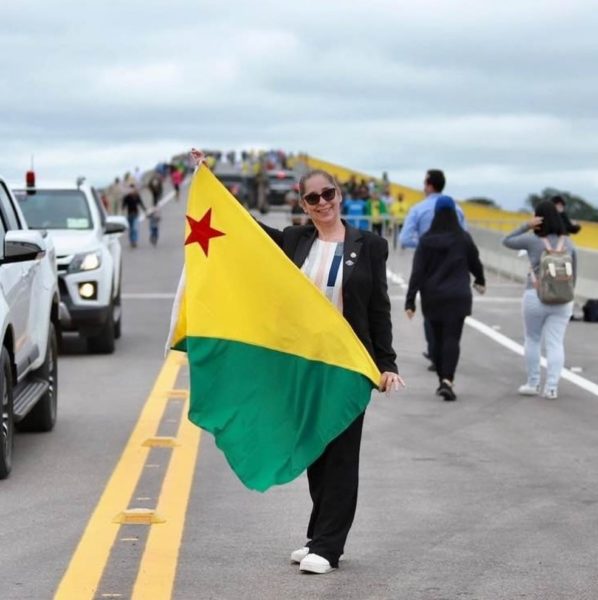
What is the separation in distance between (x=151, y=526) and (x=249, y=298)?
1.59 m

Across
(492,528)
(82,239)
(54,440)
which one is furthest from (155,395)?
(492,528)

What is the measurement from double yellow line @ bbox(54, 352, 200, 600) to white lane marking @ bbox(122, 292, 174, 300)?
16.6 metres

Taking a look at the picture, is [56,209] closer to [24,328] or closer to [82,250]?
[82,250]

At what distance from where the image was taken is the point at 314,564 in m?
8.19

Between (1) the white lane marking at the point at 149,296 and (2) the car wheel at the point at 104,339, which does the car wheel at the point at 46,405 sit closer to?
(2) the car wheel at the point at 104,339

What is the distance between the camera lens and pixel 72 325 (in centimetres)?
1992

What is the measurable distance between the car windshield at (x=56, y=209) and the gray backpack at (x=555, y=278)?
21.1 ft

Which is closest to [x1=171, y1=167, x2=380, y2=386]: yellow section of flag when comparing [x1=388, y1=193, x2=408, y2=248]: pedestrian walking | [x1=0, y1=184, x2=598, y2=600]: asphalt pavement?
[x1=0, y1=184, x2=598, y2=600]: asphalt pavement

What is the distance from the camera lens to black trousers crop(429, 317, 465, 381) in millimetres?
16047

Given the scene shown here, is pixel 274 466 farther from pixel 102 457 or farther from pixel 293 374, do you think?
pixel 102 457

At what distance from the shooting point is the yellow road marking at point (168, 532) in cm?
791

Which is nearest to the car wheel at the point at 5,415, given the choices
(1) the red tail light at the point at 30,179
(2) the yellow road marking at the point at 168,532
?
(2) the yellow road marking at the point at 168,532

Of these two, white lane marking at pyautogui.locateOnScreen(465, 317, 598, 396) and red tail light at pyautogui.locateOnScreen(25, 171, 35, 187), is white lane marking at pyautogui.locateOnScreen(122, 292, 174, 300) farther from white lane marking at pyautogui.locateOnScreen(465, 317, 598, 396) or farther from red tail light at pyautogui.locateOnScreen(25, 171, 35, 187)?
red tail light at pyautogui.locateOnScreen(25, 171, 35, 187)

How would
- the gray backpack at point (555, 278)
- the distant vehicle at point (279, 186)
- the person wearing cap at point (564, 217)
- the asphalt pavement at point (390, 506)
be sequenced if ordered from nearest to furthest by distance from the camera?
the asphalt pavement at point (390, 506)
the gray backpack at point (555, 278)
the person wearing cap at point (564, 217)
the distant vehicle at point (279, 186)
